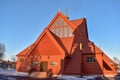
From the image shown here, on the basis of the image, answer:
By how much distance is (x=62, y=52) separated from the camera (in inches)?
1165

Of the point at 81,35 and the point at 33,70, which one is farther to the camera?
the point at 81,35

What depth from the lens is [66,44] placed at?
33625 millimetres

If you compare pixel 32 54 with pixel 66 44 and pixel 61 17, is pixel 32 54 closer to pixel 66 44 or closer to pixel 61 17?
pixel 66 44

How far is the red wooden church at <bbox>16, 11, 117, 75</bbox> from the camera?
2974 cm

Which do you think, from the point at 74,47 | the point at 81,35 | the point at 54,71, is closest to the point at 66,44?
the point at 74,47

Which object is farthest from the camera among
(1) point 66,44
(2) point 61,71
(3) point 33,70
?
(1) point 66,44

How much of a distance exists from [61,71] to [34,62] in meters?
5.92

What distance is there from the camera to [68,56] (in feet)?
101

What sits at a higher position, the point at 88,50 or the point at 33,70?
the point at 88,50

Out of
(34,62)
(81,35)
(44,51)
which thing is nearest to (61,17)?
(81,35)

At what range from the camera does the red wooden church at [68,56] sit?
1171 inches

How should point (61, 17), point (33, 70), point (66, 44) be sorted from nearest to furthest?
point (33, 70), point (66, 44), point (61, 17)

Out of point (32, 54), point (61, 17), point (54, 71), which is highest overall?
point (61, 17)

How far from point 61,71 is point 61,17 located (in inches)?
497
